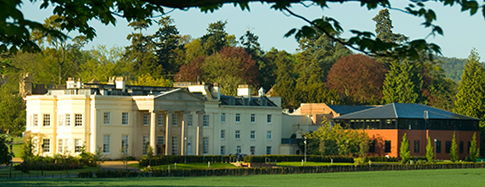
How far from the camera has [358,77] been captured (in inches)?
4845

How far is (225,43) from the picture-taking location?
132250 mm

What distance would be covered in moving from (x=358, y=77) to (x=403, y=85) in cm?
1004

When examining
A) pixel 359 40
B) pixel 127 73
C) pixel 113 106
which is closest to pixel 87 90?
pixel 113 106

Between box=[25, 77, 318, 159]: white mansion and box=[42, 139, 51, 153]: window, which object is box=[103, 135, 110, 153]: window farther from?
box=[42, 139, 51, 153]: window

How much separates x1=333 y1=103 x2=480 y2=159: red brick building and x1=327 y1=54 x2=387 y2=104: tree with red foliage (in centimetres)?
3064

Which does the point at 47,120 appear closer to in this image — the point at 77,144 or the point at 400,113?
the point at 77,144

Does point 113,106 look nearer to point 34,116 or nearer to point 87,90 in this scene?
point 87,90

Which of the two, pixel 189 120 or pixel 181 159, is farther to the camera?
pixel 189 120

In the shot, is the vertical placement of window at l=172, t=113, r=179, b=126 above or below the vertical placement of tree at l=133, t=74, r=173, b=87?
below

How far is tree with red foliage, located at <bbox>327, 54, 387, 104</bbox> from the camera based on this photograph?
122 metres

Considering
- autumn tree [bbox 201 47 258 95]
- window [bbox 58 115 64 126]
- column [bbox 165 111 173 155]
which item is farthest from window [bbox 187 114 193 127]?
autumn tree [bbox 201 47 258 95]

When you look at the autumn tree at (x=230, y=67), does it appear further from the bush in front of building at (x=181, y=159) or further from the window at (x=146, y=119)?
the bush in front of building at (x=181, y=159)

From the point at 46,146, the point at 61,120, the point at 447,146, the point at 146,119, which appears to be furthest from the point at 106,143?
the point at 447,146

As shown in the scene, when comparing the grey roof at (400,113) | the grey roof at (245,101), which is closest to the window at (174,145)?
the grey roof at (245,101)
